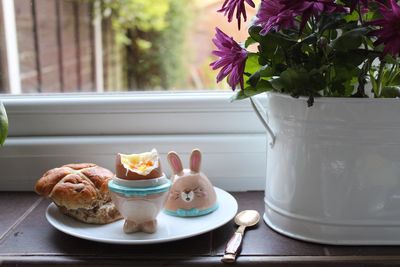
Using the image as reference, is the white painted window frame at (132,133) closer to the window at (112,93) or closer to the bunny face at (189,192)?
the window at (112,93)

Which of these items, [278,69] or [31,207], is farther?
[31,207]

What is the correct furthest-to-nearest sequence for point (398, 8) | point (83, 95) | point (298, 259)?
point (83, 95), point (298, 259), point (398, 8)

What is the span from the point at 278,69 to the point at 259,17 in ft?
0.25

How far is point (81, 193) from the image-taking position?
74 centimetres

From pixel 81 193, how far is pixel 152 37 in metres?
0.50

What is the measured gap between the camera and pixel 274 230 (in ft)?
2.52

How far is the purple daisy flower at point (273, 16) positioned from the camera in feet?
2.03

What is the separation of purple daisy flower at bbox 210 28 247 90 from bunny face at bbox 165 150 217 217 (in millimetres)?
161

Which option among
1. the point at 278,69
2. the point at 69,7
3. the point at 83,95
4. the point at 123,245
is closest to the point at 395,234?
the point at 278,69

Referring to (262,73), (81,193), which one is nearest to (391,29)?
(262,73)

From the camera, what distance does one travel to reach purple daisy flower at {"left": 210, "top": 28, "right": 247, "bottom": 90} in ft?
2.21

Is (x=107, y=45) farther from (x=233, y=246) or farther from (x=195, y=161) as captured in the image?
(x=233, y=246)

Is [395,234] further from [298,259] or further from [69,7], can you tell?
[69,7]

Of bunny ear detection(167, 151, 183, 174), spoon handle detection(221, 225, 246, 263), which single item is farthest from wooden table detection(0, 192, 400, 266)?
bunny ear detection(167, 151, 183, 174)
